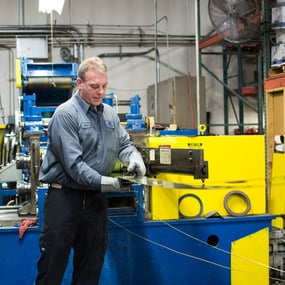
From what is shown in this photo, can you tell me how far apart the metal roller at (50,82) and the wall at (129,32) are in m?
3.20

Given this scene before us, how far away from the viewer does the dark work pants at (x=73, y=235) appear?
205 cm

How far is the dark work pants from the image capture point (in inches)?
80.8

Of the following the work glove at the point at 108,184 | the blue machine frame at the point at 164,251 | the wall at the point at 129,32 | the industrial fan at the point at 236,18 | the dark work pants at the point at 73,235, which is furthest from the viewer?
the wall at the point at 129,32

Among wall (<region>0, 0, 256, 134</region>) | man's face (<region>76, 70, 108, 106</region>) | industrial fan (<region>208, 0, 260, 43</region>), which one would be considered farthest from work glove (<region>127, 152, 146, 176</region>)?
wall (<region>0, 0, 256, 134</region>)

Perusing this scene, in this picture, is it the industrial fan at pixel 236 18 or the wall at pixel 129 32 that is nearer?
the industrial fan at pixel 236 18

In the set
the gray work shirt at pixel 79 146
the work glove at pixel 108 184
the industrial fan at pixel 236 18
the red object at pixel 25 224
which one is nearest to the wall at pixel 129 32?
the industrial fan at pixel 236 18

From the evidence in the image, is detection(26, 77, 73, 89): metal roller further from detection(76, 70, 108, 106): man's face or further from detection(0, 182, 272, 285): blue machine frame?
detection(76, 70, 108, 106): man's face

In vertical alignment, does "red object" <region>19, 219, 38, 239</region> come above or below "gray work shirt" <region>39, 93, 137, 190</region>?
below

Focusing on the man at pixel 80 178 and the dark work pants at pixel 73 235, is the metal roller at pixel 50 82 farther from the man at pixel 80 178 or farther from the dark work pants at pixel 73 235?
the dark work pants at pixel 73 235

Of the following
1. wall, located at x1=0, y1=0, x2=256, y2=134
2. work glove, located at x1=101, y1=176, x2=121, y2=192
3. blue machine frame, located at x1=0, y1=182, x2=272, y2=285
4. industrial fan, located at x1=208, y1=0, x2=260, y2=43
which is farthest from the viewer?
wall, located at x1=0, y1=0, x2=256, y2=134

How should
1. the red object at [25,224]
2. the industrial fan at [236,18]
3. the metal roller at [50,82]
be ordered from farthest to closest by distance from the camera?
the industrial fan at [236,18] → the metal roller at [50,82] → the red object at [25,224]

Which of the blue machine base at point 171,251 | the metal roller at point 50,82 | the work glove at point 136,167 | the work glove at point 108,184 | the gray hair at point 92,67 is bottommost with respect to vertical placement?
the blue machine base at point 171,251

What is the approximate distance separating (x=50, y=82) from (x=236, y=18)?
2.25 m

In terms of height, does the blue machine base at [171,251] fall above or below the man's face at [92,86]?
below
